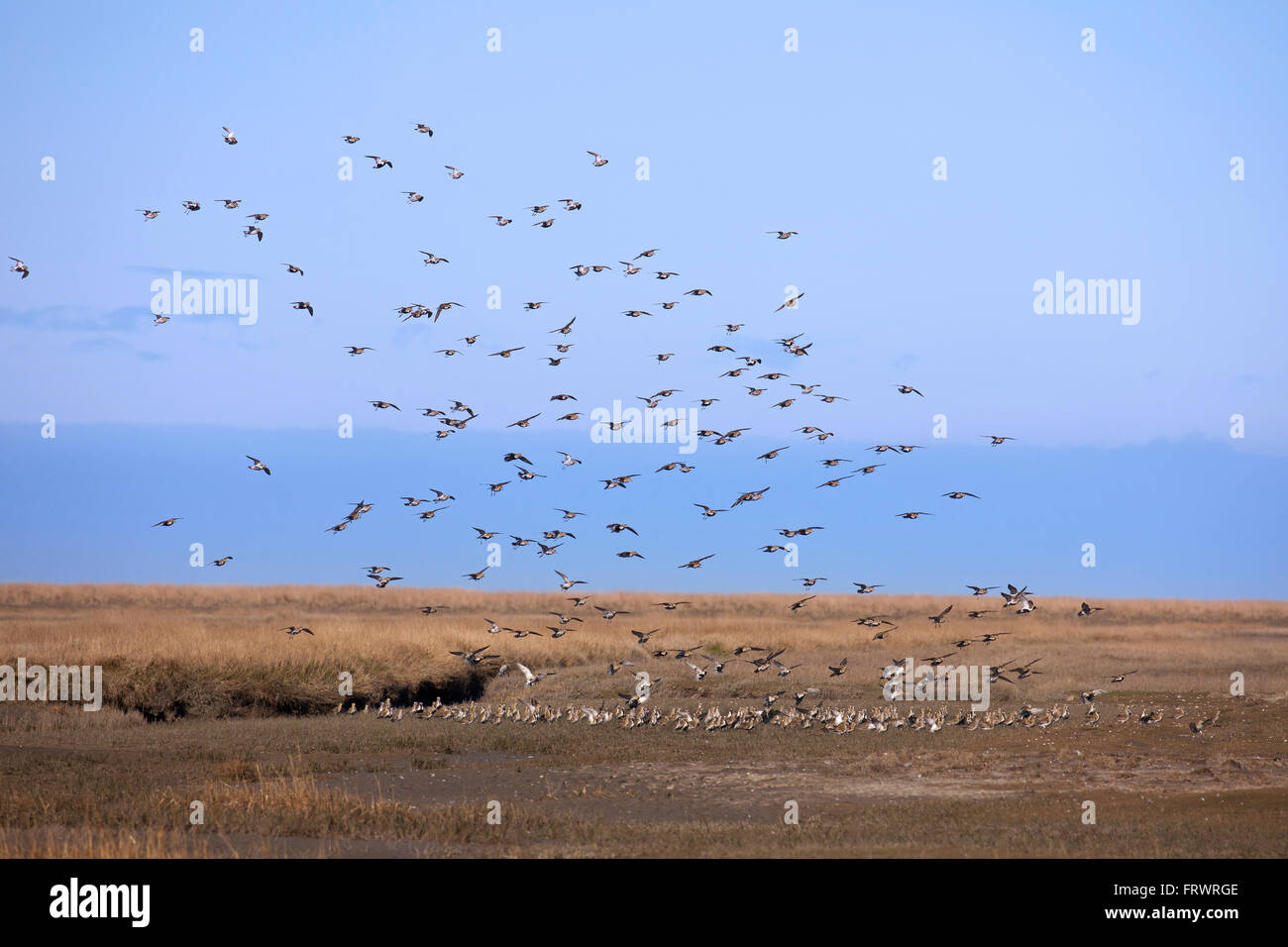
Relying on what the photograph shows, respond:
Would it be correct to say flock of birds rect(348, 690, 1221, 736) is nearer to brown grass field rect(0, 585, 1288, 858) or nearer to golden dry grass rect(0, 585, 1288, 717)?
brown grass field rect(0, 585, 1288, 858)

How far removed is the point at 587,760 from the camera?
25219 millimetres

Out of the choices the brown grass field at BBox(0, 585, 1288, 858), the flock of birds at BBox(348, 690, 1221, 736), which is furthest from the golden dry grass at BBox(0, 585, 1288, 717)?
the flock of birds at BBox(348, 690, 1221, 736)

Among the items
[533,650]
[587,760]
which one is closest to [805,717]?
[587,760]

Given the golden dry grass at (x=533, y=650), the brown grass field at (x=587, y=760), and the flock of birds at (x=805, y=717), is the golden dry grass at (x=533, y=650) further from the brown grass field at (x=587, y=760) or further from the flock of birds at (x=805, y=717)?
the flock of birds at (x=805, y=717)

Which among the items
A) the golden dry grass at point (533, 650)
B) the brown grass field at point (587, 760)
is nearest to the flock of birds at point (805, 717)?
the brown grass field at point (587, 760)

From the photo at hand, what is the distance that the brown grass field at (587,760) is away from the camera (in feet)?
54.4

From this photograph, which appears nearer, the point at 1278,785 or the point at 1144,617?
the point at 1278,785

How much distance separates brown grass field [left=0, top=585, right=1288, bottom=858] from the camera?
16.6 m

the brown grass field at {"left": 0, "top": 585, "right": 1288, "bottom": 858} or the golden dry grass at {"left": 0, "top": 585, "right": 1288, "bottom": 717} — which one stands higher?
the golden dry grass at {"left": 0, "top": 585, "right": 1288, "bottom": 717}
